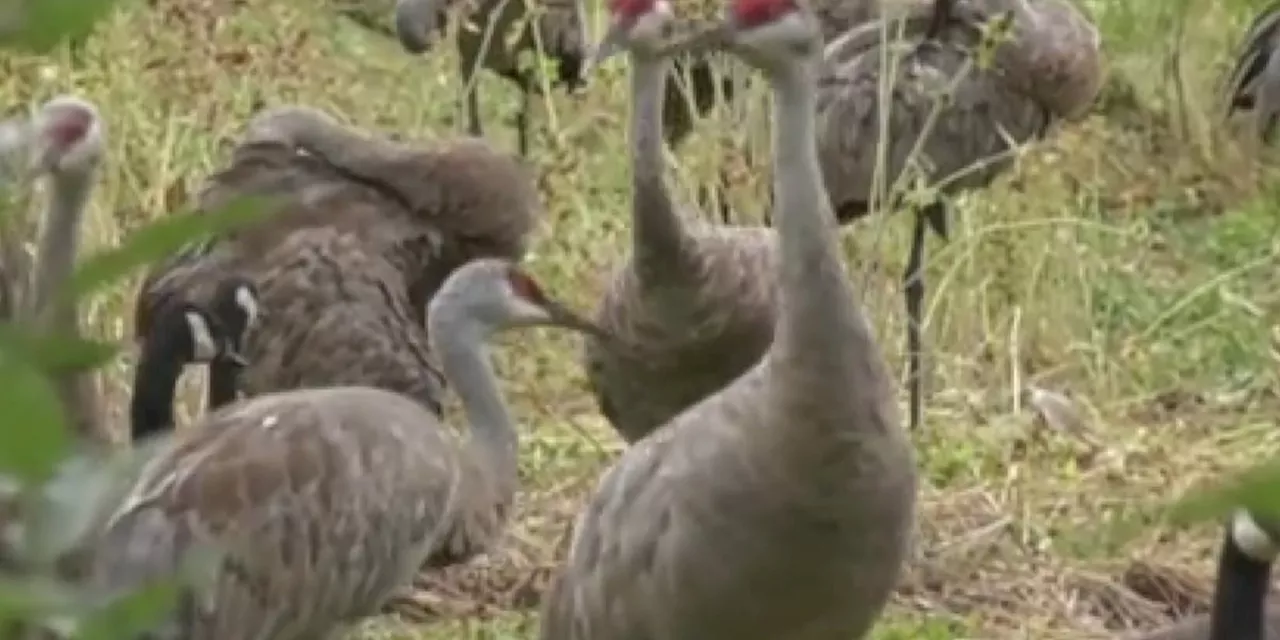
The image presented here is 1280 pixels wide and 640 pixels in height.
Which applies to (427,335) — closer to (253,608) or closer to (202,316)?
(202,316)

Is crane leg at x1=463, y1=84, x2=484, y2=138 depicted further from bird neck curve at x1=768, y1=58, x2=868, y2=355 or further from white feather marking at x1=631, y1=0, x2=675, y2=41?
bird neck curve at x1=768, y1=58, x2=868, y2=355

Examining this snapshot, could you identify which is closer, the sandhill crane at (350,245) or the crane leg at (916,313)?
the sandhill crane at (350,245)

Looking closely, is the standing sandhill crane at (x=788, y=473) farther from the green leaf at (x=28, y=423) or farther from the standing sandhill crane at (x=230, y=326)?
the green leaf at (x=28, y=423)

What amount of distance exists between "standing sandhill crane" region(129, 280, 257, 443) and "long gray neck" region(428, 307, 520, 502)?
0.35 metres

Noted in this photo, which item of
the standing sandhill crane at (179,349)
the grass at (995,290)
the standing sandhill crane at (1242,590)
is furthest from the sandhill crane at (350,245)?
the standing sandhill crane at (1242,590)

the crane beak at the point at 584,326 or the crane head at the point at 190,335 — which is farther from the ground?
the crane head at the point at 190,335

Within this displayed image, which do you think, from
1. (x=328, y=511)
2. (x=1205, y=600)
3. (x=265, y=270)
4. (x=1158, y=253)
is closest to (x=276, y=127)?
(x=265, y=270)

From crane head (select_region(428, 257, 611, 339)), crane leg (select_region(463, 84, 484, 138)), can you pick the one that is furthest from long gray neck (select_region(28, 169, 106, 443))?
crane leg (select_region(463, 84, 484, 138))

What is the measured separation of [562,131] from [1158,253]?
5.38 feet

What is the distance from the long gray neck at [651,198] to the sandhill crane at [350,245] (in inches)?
24.9

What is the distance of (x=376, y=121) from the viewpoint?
776cm

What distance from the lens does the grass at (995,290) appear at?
216 inches

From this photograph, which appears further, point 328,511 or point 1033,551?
point 1033,551

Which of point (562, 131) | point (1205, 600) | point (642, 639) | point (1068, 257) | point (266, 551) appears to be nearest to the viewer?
point (642, 639)
